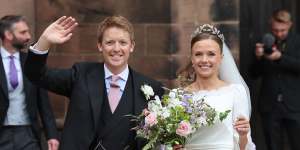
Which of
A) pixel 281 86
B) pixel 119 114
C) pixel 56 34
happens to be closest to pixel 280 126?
pixel 281 86

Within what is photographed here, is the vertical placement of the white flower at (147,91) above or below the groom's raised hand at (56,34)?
below

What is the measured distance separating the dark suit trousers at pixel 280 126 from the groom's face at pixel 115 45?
4088 mm

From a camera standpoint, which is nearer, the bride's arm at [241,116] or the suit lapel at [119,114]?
the suit lapel at [119,114]

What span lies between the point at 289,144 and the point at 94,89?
189 inches

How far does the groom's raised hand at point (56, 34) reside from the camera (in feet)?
14.8

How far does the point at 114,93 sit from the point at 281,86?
4.05m

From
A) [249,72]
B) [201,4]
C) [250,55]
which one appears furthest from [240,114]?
[250,55]

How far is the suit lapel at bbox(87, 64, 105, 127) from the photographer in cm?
464

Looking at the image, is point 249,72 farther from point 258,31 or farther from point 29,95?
point 29,95

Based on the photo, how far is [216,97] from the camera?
4996 mm

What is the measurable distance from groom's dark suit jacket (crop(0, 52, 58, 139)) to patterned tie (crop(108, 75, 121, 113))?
6.52ft

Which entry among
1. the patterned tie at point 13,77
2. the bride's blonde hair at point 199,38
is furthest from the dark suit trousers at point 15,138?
the bride's blonde hair at point 199,38

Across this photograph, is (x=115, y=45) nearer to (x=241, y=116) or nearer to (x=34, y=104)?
(x=241, y=116)

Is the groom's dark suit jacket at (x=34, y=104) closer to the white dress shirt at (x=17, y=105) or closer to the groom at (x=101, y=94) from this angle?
the white dress shirt at (x=17, y=105)
